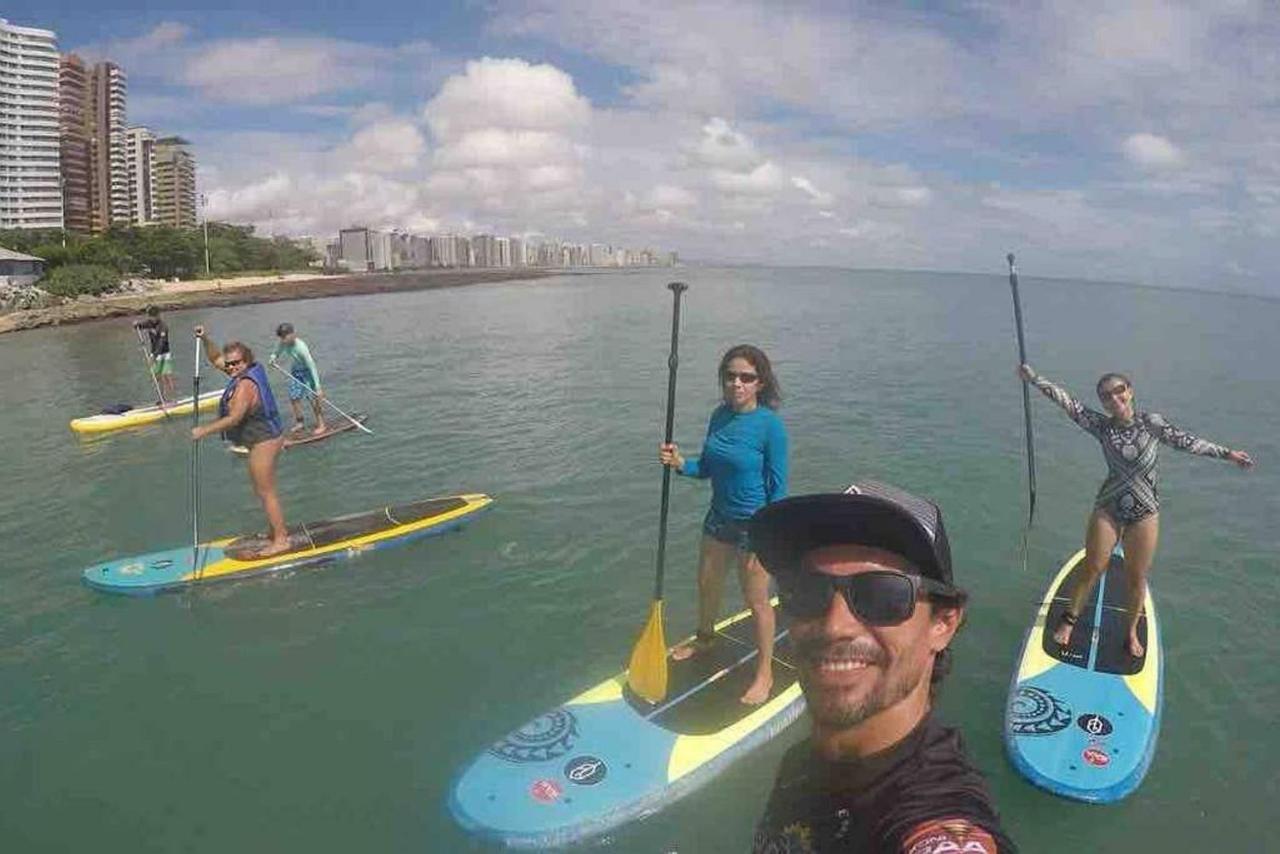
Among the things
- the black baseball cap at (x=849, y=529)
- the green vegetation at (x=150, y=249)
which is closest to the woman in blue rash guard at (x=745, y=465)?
the black baseball cap at (x=849, y=529)

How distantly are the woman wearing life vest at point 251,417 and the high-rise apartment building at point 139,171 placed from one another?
17787cm

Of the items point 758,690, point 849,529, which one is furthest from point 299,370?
point 849,529

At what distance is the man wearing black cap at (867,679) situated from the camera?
170cm

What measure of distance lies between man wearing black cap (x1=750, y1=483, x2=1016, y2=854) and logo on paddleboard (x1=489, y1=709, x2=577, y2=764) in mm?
4660

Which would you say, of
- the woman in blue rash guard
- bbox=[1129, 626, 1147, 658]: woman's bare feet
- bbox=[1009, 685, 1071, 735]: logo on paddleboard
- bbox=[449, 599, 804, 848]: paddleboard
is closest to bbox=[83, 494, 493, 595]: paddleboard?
bbox=[449, 599, 804, 848]: paddleboard

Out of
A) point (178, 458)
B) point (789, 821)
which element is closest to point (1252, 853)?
point (789, 821)

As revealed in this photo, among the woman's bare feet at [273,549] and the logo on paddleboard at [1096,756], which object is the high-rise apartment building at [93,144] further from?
the logo on paddleboard at [1096,756]

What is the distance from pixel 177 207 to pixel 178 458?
187254 mm

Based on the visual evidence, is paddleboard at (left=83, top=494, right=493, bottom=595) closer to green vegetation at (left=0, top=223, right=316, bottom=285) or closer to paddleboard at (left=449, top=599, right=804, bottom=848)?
paddleboard at (left=449, top=599, right=804, bottom=848)

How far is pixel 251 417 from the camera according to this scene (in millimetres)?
9664

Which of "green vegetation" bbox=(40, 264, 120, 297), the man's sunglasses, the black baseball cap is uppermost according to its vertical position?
"green vegetation" bbox=(40, 264, 120, 297)

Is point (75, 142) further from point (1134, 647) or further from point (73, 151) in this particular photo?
point (1134, 647)

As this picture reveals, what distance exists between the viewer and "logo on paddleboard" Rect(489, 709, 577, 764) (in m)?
6.17

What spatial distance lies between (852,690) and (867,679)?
46 millimetres
